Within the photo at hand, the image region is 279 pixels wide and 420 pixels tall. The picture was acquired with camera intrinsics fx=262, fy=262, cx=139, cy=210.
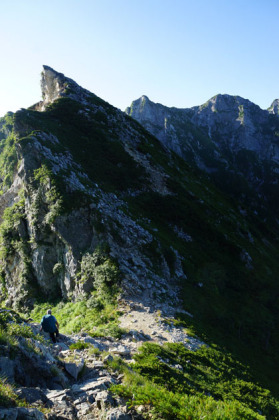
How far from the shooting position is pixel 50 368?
9.54 metres

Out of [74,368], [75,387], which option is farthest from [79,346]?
[75,387]

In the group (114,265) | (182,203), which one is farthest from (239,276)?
(114,265)

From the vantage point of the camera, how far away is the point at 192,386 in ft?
44.2

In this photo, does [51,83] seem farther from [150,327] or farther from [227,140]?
[227,140]

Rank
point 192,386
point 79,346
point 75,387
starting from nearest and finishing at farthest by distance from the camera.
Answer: point 75,387
point 79,346
point 192,386

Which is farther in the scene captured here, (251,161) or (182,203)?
(251,161)

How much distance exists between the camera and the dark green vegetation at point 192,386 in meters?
8.70

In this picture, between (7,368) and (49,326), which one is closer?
(7,368)

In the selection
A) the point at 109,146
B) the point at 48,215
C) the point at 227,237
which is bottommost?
the point at 227,237

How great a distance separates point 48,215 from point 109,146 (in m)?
22.2

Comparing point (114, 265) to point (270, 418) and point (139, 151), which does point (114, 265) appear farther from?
point (139, 151)

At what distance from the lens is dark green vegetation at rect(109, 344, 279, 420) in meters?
8.70

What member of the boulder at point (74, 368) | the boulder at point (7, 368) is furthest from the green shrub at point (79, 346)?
the boulder at point (7, 368)

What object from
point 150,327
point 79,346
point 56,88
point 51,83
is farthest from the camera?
point 51,83
